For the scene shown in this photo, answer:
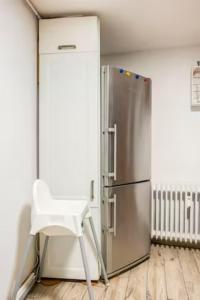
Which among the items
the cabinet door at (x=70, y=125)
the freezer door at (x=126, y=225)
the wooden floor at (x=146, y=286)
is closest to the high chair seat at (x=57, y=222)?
the cabinet door at (x=70, y=125)

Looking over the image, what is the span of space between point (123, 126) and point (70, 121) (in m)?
0.51

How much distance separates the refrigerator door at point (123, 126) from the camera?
2.29 metres

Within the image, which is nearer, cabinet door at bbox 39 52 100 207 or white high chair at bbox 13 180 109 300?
white high chair at bbox 13 180 109 300

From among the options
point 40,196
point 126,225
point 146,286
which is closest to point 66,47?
point 40,196

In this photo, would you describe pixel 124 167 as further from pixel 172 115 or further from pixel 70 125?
pixel 172 115

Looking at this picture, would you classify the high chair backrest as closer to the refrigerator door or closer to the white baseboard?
the refrigerator door

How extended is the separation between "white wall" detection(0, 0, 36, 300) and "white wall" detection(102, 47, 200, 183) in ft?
4.97

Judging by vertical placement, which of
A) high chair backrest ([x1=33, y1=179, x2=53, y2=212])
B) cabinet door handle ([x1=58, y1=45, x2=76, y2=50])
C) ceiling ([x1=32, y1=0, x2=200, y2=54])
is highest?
ceiling ([x1=32, y1=0, x2=200, y2=54])

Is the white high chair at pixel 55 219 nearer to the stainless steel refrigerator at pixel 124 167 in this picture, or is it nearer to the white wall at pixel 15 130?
the white wall at pixel 15 130

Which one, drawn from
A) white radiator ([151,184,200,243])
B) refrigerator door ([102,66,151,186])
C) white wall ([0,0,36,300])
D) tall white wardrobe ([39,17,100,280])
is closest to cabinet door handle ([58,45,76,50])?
tall white wardrobe ([39,17,100,280])

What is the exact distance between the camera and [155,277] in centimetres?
235

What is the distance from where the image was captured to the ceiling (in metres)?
2.08

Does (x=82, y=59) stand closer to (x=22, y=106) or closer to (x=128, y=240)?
(x=22, y=106)

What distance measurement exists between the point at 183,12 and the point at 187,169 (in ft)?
5.56
